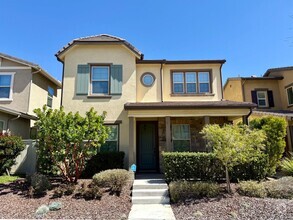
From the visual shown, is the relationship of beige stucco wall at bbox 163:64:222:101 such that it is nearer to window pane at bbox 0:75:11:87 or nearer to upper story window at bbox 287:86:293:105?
upper story window at bbox 287:86:293:105

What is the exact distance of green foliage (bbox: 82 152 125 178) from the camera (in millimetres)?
10258

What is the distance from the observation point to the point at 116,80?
12109mm

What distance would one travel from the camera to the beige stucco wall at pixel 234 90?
18764 mm

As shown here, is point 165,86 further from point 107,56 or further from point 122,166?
point 122,166

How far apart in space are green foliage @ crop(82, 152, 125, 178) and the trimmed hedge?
2893 millimetres

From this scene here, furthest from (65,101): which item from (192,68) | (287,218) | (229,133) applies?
(287,218)

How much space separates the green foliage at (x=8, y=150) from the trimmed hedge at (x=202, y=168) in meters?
8.00

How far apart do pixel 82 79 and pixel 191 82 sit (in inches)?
264

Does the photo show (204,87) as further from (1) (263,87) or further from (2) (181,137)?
(1) (263,87)

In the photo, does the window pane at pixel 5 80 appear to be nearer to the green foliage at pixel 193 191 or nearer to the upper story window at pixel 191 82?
the upper story window at pixel 191 82

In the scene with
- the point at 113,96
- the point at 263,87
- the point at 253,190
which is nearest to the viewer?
the point at 253,190

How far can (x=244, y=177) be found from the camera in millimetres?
8664

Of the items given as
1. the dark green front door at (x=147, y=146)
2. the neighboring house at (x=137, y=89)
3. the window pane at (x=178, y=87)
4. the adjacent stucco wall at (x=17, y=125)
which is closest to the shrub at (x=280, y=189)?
the neighboring house at (x=137, y=89)

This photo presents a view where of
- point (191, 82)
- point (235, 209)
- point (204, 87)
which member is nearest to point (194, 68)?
point (191, 82)
